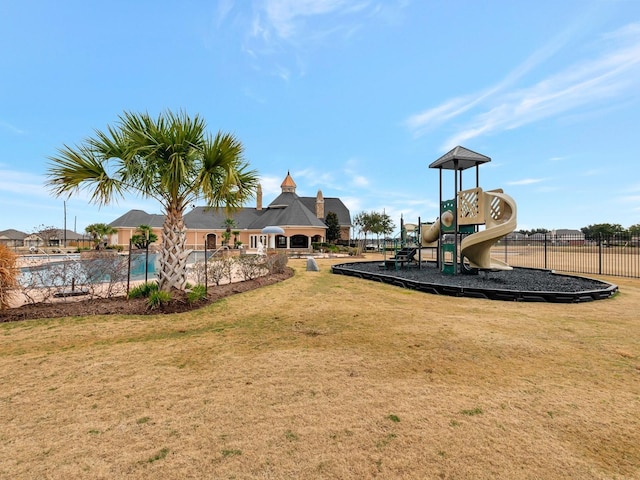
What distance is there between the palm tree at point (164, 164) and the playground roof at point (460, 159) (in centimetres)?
932

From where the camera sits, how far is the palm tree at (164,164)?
702 cm

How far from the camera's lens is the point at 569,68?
1014 cm

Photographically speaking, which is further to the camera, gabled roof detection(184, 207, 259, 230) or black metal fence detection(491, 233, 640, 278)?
gabled roof detection(184, 207, 259, 230)

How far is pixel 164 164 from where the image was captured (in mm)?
7254

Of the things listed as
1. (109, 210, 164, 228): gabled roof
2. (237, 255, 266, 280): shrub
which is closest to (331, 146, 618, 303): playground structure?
(237, 255, 266, 280): shrub

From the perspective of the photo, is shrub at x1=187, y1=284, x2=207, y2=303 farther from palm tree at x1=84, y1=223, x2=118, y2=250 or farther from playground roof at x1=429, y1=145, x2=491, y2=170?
palm tree at x1=84, y1=223, x2=118, y2=250

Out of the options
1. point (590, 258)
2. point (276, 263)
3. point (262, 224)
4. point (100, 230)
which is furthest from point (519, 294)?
point (100, 230)

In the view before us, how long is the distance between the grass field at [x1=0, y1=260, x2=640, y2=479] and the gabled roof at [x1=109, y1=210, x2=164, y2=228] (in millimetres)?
38565

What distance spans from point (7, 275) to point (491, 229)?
1331cm

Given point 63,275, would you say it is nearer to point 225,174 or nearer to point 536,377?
point 225,174

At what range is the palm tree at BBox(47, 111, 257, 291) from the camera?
7.02 metres

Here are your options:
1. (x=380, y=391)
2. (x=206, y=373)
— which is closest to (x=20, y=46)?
(x=206, y=373)

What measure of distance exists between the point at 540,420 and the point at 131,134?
858 cm

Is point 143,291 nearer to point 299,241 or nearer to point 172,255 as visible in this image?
point 172,255
